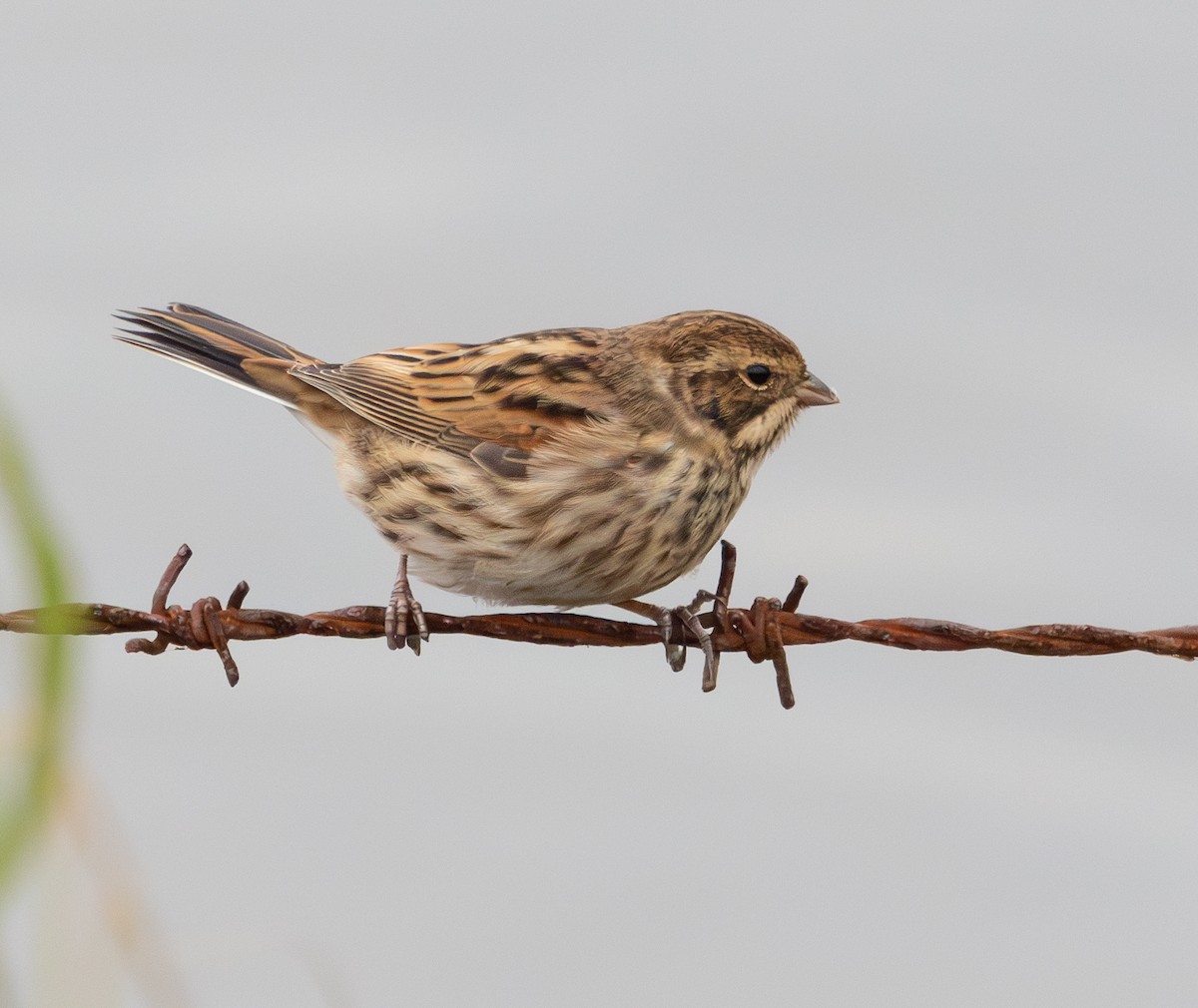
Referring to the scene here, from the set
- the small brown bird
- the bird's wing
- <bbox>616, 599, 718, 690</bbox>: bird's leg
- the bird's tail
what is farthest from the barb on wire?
the bird's tail

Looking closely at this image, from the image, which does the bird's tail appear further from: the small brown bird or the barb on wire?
the barb on wire

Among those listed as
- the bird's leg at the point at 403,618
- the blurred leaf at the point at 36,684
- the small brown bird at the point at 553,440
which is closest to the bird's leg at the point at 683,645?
the small brown bird at the point at 553,440

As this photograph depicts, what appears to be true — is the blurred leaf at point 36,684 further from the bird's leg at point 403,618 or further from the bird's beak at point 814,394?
the bird's beak at point 814,394

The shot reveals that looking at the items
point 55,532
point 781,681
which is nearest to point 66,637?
point 55,532

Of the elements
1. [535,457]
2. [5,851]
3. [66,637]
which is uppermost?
[535,457]

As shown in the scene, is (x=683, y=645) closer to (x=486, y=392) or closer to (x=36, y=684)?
(x=486, y=392)

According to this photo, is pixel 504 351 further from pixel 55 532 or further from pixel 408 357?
pixel 55 532

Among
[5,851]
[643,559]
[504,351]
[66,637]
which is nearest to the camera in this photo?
[5,851]
